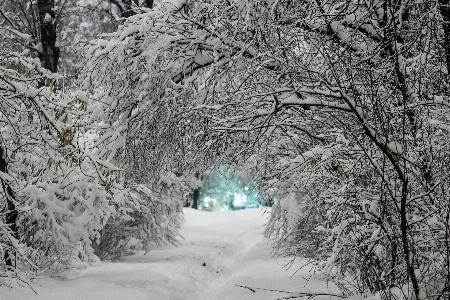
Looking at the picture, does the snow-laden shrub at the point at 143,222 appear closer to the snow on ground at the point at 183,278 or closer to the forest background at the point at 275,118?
the snow on ground at the point at 183,278

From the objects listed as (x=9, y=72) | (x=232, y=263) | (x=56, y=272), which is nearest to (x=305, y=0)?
(x=9, y=72)

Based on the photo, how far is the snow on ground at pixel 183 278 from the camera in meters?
6.07

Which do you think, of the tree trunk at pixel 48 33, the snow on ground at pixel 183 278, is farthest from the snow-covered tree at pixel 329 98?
the tree trunk at pixel 48 33

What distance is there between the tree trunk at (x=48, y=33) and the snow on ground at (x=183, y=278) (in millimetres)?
4643

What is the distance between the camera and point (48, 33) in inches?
363

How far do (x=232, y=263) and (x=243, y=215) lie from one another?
13225 mm

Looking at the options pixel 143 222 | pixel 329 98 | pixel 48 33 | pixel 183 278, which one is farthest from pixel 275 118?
pixel 143 222

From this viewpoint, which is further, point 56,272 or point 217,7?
point 56,272

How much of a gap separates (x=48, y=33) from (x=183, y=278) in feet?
20.0

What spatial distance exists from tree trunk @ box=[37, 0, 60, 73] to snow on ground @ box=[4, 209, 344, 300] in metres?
4.64

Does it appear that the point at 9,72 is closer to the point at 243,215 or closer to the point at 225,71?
the point at 225,71

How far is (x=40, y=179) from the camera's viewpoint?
6.58m

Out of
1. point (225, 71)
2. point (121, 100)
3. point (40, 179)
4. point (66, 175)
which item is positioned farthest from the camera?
point (40, 179)

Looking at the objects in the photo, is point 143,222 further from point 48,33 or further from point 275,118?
point 275,118
